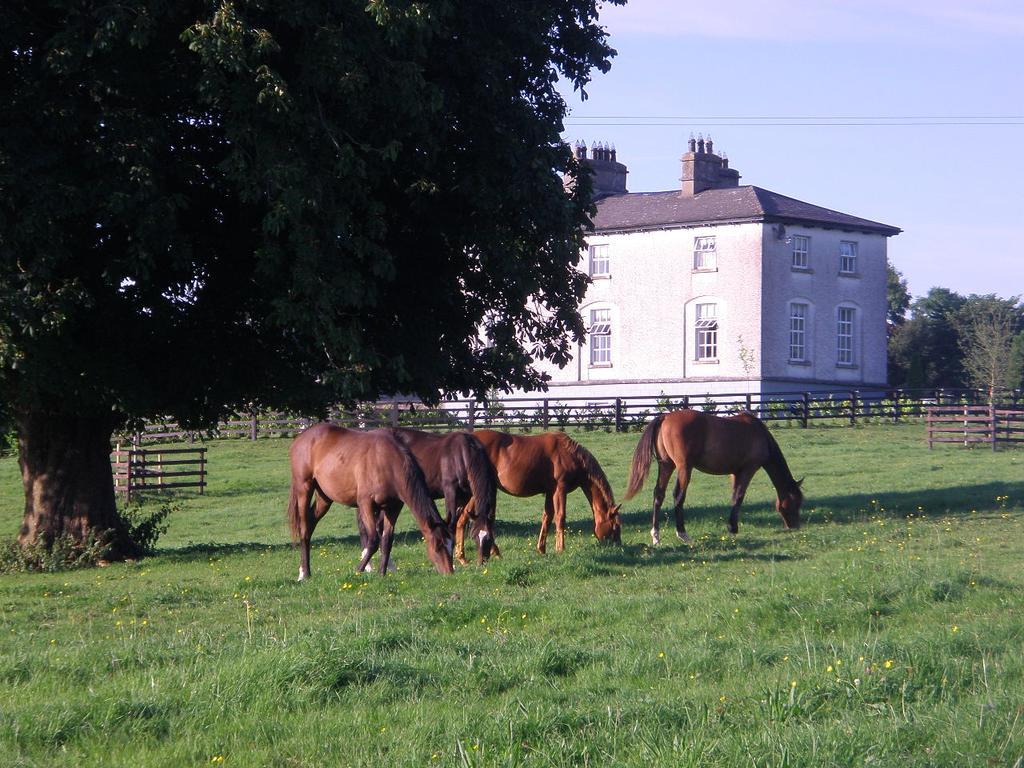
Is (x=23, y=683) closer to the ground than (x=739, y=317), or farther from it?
closer to the ground

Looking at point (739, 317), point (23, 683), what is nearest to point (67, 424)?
point (23, 683)

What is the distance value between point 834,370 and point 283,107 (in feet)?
154

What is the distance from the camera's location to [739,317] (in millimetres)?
55344

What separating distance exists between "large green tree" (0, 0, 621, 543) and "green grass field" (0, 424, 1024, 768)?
8.41 ft

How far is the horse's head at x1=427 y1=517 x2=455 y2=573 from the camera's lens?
13.7m

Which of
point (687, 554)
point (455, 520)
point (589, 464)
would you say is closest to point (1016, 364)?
point (589, 464)

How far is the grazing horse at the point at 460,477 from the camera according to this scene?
599 inches

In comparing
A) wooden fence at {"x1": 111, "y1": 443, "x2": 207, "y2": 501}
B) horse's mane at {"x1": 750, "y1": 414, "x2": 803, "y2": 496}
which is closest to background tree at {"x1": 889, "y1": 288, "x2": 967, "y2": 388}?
wooden fence at {"x1": 111, "y1": 443, "x2": 207, "y2": 501}

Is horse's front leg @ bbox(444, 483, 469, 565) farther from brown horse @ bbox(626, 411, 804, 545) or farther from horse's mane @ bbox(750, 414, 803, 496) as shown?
horse's mane @ bbox(750, 414, 803, 496)

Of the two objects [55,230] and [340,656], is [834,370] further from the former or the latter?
[340,656]

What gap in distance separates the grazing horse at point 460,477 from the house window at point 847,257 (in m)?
44.8

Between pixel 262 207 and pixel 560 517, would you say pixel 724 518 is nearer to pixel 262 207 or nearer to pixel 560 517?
pixel 560 517

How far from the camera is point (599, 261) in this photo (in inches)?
2351

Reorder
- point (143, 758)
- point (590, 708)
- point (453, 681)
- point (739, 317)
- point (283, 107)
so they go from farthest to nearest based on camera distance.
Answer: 1. point (739, 317)
2. point (283, 107)
3. point (453, 681)
4. point (590, 708)
5. point (143, 758)
